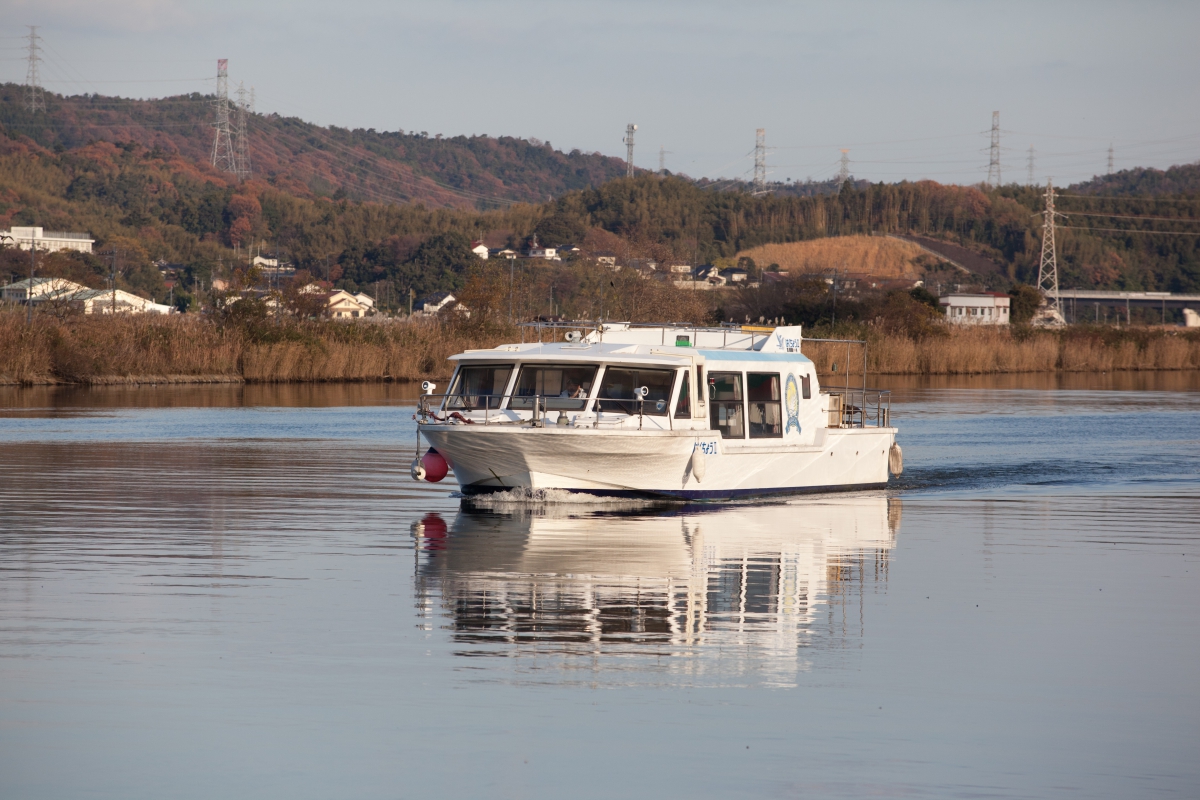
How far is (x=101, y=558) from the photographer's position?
55.9 ft

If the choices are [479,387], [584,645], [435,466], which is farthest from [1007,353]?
A: [584,645]

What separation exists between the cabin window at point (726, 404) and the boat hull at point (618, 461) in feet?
0.86

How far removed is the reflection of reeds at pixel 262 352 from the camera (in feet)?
185

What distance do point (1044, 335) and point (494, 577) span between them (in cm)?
7567

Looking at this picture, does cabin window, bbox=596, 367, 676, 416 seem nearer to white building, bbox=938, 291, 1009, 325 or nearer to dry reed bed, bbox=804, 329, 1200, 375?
dry reed bed, bbox=804, 329, 1200, 375

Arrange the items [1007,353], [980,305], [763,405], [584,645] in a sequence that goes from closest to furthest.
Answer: [584,645] → [763,405] → [1007,353] → [980,305]

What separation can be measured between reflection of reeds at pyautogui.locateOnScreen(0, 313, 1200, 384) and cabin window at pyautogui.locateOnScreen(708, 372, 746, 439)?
2977cm

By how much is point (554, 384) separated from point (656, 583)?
805 centimetres

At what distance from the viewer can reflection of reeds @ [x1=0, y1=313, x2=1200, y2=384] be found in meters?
56.4

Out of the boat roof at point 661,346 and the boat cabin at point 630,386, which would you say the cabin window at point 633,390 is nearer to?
the boat cabin at point 630,386

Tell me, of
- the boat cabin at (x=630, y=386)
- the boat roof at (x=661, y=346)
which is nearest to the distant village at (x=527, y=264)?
the boat roof at (x=661, y=346)

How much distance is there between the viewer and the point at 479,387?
78.3 ft

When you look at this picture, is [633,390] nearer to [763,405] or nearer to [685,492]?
[685,492]

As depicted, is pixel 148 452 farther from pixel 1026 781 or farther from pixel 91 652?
pixel 1026 781
